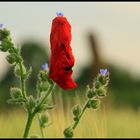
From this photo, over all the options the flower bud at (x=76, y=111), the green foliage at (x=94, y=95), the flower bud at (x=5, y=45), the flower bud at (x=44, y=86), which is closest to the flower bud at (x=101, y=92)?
the green foliage at (x=94, y=95)

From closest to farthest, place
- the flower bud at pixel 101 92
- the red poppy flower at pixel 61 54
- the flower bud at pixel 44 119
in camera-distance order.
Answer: the red poppy flower at pixel 61 54, the flower bud at pixel 101 92, the flower bud at pixel 44 119

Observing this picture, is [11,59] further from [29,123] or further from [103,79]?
[103,79]

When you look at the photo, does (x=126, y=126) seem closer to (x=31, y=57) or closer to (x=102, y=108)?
(x=102, y=108)

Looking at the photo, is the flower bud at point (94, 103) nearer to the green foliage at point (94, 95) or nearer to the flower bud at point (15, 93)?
the green foliage at point (94, 95)

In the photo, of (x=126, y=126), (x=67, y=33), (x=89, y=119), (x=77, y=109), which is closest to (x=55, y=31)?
(x=67, y=33)

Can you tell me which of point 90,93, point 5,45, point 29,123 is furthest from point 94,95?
point 5,45

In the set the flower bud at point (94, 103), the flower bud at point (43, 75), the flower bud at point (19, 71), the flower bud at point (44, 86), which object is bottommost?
the flower bud at point (94, 103)

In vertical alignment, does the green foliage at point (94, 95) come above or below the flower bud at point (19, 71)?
below

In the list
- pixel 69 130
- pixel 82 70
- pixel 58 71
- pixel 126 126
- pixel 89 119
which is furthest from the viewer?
pixel 82 70

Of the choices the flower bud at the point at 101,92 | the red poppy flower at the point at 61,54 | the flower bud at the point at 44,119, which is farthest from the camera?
the flower bud at the point at 44,119
